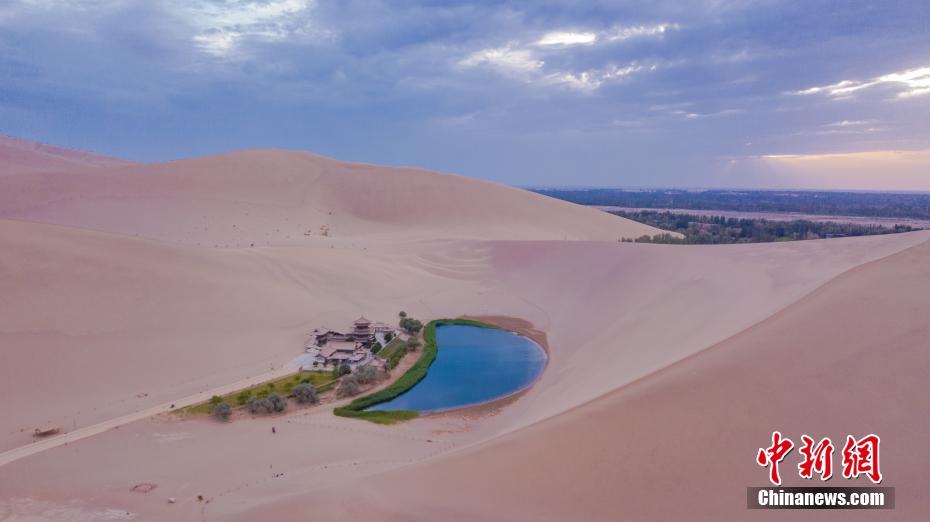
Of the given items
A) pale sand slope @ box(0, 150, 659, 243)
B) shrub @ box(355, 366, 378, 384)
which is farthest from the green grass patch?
pale sand slope @ box(0, 150, 659, 243)

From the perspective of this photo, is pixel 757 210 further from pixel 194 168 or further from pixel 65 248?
pixel 65 248

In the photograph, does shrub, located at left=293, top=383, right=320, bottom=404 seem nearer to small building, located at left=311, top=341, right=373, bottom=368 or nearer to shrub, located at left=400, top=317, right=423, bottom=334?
small building, located at left=311, top=341, right=373, bottom=368

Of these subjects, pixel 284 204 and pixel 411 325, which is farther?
pixel 284 204

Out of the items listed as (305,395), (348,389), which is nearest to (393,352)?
(348,389)

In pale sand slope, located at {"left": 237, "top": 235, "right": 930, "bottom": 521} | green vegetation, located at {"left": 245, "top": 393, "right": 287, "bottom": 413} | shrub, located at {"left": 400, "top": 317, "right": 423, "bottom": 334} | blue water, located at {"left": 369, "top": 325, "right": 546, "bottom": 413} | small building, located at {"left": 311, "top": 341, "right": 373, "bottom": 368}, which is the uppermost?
pale sand slope, located at {"left": 237, "top": 235, "right": 930, "bottom": 521}

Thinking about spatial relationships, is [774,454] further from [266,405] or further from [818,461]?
[266,405]

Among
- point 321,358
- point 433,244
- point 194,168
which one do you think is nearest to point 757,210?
point 433,244
